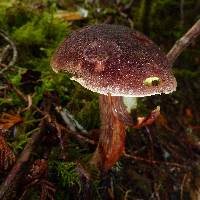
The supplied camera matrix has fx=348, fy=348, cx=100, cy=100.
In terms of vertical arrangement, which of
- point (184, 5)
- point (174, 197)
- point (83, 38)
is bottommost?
point (174, 197)

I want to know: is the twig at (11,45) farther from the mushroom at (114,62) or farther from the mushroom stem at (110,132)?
the mushroom stem at (110,132)

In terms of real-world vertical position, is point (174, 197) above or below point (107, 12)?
below

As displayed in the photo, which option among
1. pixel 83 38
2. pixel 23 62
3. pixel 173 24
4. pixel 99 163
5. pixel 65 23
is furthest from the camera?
pixel 173 24

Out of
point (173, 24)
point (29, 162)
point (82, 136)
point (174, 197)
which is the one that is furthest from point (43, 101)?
point (173, 24)

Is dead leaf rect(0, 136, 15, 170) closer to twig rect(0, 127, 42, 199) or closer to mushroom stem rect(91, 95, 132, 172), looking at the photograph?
twig rect(0, 127, 42, 199)

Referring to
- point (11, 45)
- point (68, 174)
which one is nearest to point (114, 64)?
point (68, 174)

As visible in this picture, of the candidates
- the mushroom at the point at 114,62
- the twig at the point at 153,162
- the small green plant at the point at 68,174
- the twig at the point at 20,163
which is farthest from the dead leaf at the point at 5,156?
the twig at the point at 153,162

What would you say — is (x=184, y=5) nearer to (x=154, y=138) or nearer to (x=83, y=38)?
(x=154, y=138)

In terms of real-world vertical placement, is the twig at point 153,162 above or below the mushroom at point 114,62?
below

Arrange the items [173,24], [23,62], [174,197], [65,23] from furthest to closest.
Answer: [173,24] < [65,23] < [23,62] < [174,197]
